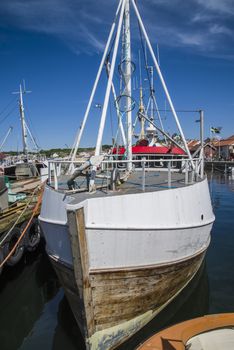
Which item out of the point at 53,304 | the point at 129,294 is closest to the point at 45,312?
the point at 53,304

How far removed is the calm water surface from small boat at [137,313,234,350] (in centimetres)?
180

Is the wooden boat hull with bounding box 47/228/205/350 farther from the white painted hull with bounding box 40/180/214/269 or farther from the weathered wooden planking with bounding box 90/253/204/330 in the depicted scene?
the white painted hull with bounding box 40/180/214/269

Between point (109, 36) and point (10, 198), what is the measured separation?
32.3ft

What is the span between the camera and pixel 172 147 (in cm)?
1535

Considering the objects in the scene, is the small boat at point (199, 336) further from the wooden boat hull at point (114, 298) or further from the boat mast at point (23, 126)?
the boat mast at point (23, 126)

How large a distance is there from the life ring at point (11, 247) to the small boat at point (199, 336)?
709 centimetres

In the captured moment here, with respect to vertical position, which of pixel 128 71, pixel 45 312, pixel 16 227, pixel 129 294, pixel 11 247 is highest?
pixel 128 71

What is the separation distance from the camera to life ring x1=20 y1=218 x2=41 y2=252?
1314 cm

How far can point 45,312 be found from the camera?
9469mm

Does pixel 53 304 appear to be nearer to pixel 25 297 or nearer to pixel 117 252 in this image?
pixel 25 297

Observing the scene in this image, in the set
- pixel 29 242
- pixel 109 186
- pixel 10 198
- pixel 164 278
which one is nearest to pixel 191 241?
pixel 164 278

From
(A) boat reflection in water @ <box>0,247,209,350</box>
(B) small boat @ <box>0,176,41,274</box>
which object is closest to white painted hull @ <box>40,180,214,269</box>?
(A) boat reflection in water @ <box>0,247,209,350</box>

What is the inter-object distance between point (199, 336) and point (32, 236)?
9421 millimetres

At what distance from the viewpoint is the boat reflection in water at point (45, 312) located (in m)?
7.89
